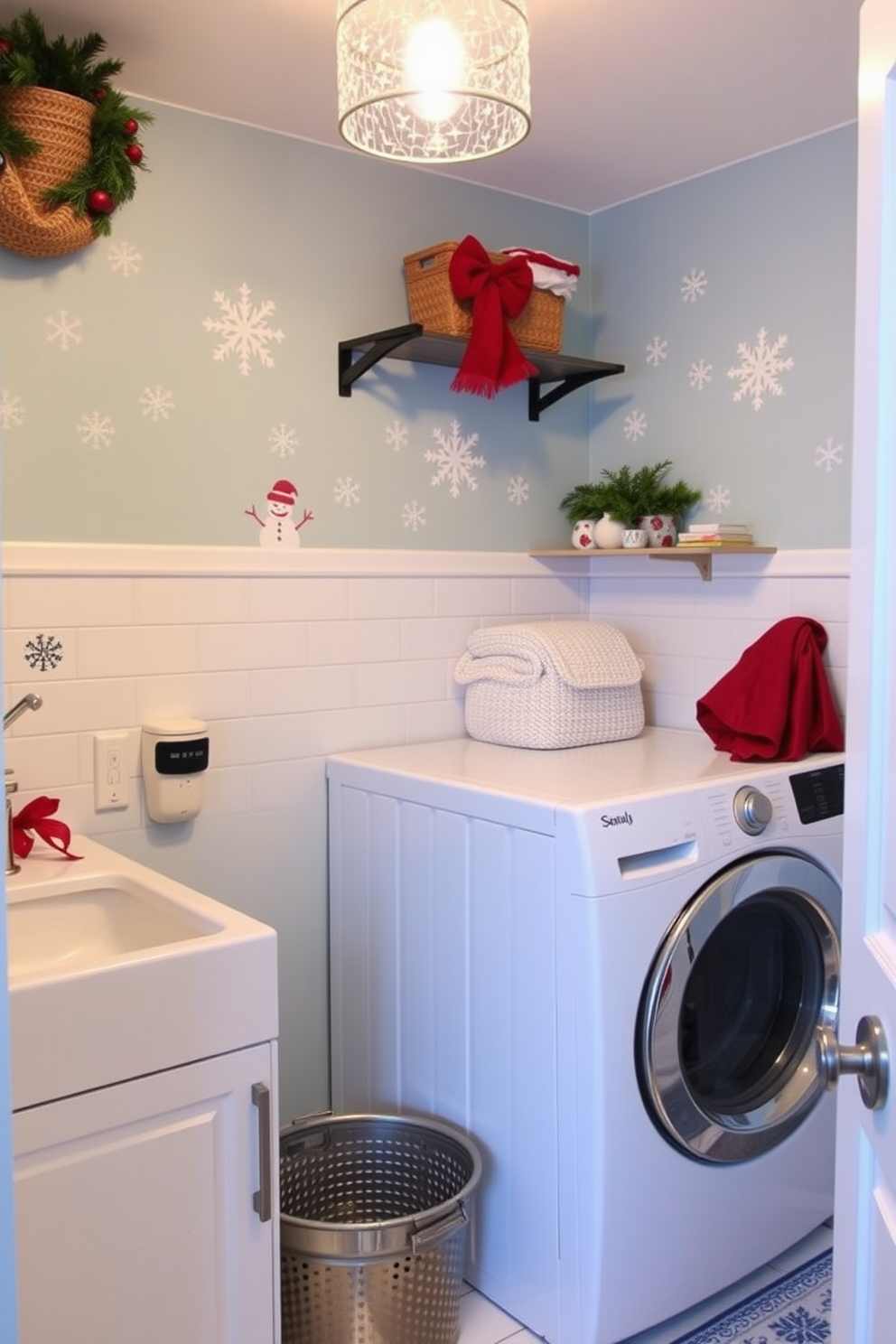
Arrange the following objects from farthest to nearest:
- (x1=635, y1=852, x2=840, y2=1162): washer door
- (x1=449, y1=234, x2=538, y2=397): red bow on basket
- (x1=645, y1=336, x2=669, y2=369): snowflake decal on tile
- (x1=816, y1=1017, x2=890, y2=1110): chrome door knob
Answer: (x1=645, y1=336, x2=669, y2=369): snowflake decal on tile, (x1=449, y1=234, x2=538, y2=397): red bow on basket, (x1=635, y1=852, x2=840, y2=1162): washer door, (x1=816, y1=1017, x2=890, y2=1110): chrome door knob

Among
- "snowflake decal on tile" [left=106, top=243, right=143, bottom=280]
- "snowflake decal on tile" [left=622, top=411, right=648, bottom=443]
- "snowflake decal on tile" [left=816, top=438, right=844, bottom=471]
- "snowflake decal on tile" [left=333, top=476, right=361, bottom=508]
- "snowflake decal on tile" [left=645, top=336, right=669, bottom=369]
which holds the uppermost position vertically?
"snowflake decal on tile" [left=106, top=243, right=143, bottom=280]

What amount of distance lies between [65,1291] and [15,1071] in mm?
304

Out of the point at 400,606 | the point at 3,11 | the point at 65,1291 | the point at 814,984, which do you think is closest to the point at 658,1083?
the point at 814,984

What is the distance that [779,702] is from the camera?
94.5 inches

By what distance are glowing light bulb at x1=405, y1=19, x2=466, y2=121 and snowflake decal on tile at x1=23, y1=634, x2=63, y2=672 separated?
1.13 meters

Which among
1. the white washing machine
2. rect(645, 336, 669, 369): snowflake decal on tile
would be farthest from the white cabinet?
rect(645, 336, 669, 369): snowflake decal on tile

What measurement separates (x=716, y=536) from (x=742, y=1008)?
991mm

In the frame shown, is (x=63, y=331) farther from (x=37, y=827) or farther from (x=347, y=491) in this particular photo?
(x=37, y=827)

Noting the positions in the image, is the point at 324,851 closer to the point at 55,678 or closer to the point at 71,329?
the point at 55,678

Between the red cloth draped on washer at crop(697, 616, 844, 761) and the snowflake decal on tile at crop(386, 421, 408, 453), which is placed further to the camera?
the snowflake decal on tile at crop(386, 421, 408, 453)

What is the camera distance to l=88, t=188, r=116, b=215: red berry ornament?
209 centimetres

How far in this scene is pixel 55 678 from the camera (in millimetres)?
2176

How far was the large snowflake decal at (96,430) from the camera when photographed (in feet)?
7.22

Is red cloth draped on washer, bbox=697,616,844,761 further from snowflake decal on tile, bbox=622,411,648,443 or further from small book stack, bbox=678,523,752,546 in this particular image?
snowflake decal on tile, bbox=622,411,648,443
